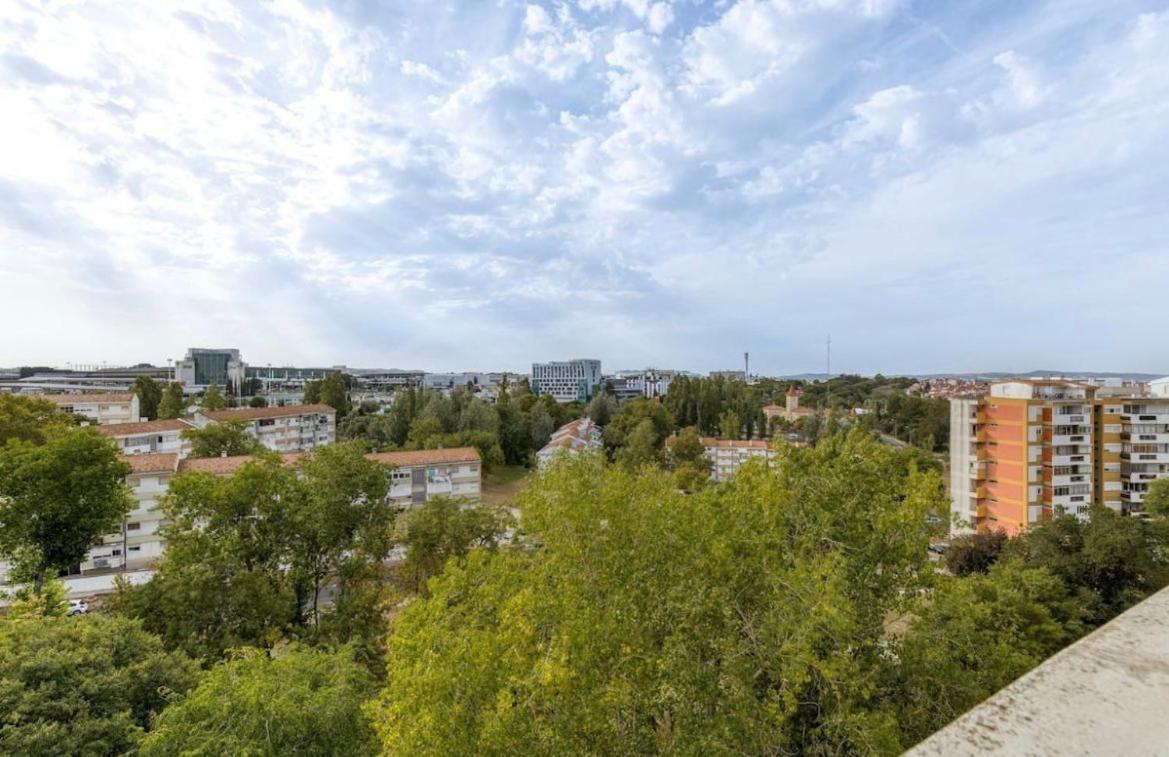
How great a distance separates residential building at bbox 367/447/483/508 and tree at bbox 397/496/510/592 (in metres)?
10.8

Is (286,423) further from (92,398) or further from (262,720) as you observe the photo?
(262,720)

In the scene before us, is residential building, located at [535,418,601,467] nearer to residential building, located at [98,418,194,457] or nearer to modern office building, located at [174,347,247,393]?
residential building, located at [98,418,194,457]

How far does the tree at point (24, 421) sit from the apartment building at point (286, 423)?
8364 mm

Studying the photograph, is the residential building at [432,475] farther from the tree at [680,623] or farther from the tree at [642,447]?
the tree at [680,623]

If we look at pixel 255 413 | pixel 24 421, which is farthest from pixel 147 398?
pixel 24 421

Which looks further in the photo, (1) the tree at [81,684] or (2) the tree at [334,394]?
(2) the tree at [334,394]

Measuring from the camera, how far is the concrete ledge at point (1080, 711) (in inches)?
53.4

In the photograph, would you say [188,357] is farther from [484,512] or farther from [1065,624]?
[1065,624]

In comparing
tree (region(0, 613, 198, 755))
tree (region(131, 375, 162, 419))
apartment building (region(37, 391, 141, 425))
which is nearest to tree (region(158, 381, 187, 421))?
apartment building (region(37, 391, 141, 425))

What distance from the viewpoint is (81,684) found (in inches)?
281

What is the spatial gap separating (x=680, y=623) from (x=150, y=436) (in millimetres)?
35375

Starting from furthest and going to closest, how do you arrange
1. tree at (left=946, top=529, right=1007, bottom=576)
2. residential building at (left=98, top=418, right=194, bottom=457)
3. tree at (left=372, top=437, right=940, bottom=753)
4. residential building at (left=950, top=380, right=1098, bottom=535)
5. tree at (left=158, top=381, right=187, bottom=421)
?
tree at (left=158, top=381, right=187, bottom=421) → residential building at (left=98, top=418, right=194, bottom=457) → residential building at (left=950, top=380, right=1098, bottom=535) → tree at (left=946, top=529, right=1007, bottom=576) → tree at (left=372, top=437, right=940, bottom=753)

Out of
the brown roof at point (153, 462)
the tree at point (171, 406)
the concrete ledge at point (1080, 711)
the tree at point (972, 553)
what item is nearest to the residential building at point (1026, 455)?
the tree at point (972, 553)

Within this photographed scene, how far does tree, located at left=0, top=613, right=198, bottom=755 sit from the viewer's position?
21.0ft
